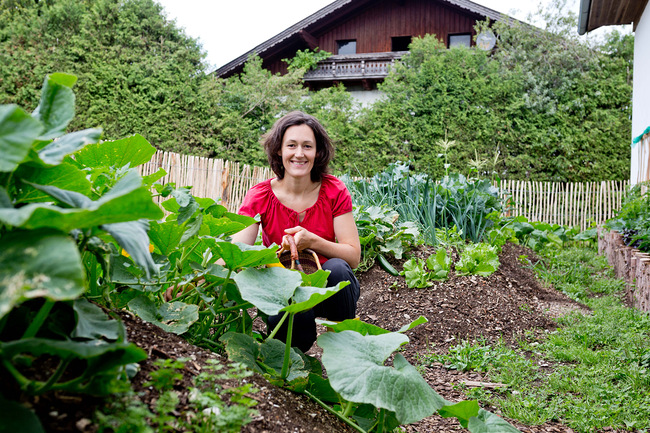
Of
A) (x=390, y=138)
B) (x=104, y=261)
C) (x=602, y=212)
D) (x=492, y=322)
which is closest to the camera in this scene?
(x=104, y=261)

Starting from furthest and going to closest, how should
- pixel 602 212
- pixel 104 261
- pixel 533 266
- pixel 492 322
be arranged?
1. pixel 602 212
2. pixel 533 266
3. pixel 492 322
4. pixel 104 261

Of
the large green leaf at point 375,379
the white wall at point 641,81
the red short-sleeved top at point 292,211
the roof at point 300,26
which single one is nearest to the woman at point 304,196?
the red short-sleeved top at point 292,211

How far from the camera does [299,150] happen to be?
2338mm

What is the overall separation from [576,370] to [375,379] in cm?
195

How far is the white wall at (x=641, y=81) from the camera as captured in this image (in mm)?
6598

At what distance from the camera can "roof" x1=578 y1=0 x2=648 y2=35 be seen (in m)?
7.34

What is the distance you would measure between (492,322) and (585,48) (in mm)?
9967

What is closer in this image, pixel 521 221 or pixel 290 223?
pixel 290 223

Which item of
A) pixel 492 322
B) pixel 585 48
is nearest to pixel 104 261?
pixel 492 322

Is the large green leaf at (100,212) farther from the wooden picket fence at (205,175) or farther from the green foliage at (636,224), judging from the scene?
the wooden picket fence at (205,175)

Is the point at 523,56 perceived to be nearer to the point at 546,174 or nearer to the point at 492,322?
the point at 546,174

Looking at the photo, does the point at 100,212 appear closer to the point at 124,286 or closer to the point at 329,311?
the point at 124,286

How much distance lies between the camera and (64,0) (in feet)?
34.1

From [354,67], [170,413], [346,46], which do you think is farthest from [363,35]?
[170,413]
